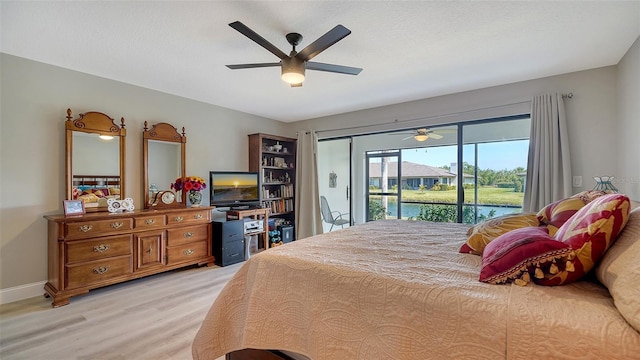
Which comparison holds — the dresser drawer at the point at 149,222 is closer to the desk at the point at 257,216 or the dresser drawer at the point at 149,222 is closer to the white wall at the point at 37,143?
the white wall at the point at 37,143

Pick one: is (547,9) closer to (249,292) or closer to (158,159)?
(249,292)

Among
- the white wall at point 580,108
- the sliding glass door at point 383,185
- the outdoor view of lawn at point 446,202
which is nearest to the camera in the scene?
the white wall at point 580,108

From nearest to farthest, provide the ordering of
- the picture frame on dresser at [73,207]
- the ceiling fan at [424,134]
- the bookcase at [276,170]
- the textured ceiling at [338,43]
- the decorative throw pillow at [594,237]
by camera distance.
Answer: the decorative throw pillow at [594,237] → the textured ceiling at [338,43] → the picture frame on dresser at [73,207] → the ceiling fan at [424,134] → the bookcase at [276,170]

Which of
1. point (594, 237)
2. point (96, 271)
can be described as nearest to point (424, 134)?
point (594, 237)

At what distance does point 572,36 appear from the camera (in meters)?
2.38

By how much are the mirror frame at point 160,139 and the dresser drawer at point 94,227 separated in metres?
0.59

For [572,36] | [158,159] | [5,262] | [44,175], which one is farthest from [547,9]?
[5,262]

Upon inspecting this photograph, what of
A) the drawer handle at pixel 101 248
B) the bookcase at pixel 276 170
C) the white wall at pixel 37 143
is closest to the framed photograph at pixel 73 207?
the white wall at pixel 37 143

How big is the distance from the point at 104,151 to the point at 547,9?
4.50 metres

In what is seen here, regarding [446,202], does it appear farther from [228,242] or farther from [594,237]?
[594,237]

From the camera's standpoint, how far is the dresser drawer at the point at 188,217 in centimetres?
353

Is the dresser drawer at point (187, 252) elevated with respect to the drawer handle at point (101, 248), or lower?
lower

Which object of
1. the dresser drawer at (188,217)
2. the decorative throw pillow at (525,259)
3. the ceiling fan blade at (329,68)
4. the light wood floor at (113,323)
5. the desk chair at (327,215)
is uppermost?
the ceiling fan blade at (329,68)

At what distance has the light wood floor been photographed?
1.93 m
